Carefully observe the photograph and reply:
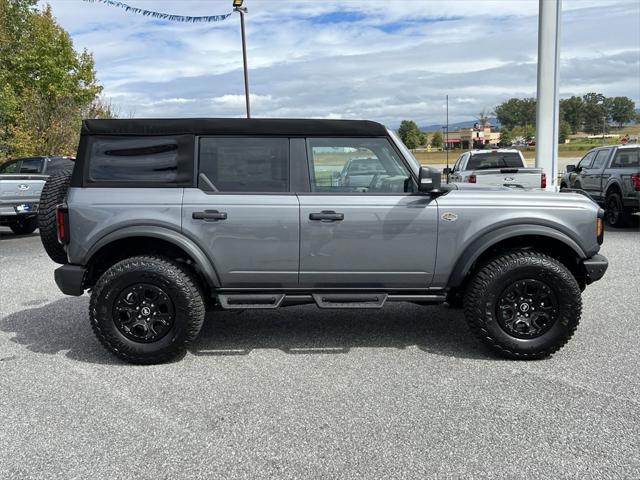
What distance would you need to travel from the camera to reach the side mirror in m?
4.54

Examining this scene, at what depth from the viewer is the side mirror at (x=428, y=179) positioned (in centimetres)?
454

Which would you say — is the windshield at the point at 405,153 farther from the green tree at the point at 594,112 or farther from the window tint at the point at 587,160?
the green tree at the point at 594,112

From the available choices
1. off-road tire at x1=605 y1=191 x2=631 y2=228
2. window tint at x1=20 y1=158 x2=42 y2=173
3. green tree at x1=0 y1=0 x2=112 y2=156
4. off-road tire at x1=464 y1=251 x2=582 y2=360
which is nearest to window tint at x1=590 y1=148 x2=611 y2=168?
off-road tire at x1=605 y1=191 x2=631 y2=228

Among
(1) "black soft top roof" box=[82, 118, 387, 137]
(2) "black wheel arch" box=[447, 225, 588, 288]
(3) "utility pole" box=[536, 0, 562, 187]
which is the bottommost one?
(2) "black wheel arch" box=[447, 225, 588, 288]

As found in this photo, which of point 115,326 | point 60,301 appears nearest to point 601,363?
point 115,326

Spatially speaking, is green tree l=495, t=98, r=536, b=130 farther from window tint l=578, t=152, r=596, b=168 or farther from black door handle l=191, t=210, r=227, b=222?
black door handle l=191, t=210, r=227, b=222

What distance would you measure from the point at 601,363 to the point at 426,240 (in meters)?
1.58

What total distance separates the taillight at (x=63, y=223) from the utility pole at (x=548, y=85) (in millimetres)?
13990

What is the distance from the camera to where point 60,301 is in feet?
22.4

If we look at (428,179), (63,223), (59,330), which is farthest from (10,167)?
(428,179)

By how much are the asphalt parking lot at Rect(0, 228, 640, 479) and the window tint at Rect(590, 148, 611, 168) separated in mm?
8357

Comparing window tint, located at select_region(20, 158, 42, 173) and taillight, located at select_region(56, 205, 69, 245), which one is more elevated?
window tint, located at select_region(20, 158, 42, 173)

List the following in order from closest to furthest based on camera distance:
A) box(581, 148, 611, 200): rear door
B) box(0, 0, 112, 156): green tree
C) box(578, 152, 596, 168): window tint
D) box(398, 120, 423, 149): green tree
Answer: box(398, 120, 423, 149): green tree → box(581, 148, 611, 200): rear door → box(578, 152, 596, 168): window tint → box(0, 0, 112, 156): green tree

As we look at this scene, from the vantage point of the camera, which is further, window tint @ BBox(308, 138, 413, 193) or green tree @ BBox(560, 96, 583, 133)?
green tree @ BBox(560, 96, 583, 133)
